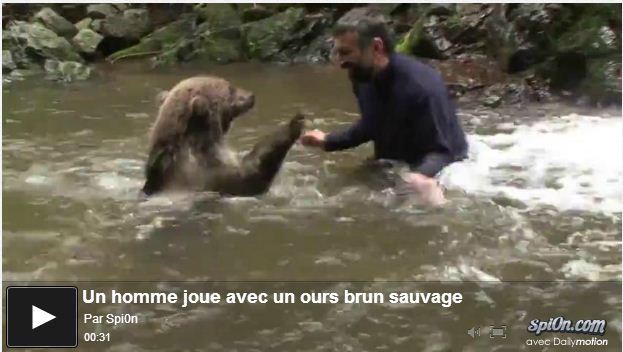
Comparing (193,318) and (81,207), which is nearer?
(193,318)

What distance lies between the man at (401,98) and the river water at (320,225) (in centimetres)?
8

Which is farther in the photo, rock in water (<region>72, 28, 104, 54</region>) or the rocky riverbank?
rock in water (<region>72, 28, 104, 54</region>)

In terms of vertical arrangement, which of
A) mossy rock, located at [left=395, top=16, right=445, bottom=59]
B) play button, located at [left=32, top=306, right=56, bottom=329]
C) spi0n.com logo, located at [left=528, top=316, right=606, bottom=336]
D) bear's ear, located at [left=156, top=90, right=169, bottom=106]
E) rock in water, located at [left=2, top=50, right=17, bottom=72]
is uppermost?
mossy rock, located at [left=395, top=16, right=445, bottom=59]

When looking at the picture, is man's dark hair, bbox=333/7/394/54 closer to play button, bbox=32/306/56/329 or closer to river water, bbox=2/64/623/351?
river water, bbox=2/64/623/351

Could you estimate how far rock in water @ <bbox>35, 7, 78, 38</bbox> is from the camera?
7.39ft

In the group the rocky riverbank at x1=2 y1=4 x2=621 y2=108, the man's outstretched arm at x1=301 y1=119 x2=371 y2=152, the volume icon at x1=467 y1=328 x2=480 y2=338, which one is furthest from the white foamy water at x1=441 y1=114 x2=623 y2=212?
the volume icon at x1=467 y1=328 x2=480 y2=338

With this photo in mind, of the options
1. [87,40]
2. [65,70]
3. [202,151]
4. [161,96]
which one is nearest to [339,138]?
[202,151]

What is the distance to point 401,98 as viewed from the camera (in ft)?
6.99

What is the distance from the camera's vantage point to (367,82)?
85.5 inches

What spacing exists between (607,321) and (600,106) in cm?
79

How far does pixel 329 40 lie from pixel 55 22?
0.68 metres

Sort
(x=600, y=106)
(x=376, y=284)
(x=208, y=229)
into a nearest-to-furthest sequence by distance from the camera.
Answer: (x=376, y=284), (x=208, y=229), (x=600, y=106)

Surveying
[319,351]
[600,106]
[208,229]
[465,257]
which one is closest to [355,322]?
[319,351]

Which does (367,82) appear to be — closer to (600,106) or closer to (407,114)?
(407,114)
